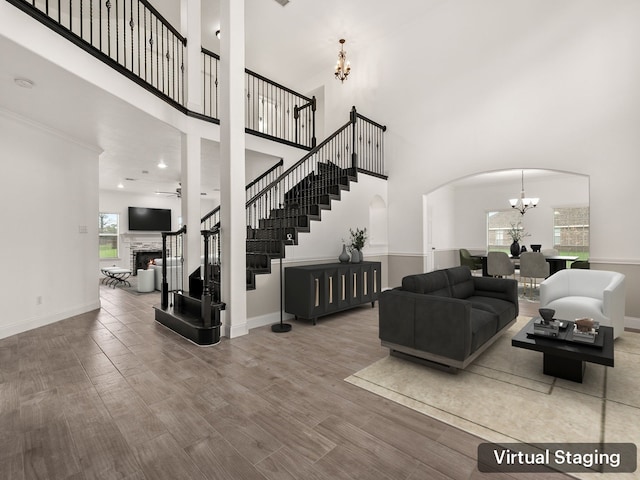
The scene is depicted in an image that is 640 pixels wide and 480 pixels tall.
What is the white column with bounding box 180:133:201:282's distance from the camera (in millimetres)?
5062

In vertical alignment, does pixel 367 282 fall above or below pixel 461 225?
below

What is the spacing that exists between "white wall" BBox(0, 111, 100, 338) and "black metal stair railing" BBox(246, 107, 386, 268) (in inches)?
115

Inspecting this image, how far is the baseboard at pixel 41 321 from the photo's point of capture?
13.6 feet

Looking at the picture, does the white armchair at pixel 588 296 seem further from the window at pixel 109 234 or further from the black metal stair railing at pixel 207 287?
the window at pixel 109 234

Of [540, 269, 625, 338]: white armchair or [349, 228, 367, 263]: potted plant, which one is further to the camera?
[349, 228, 367, 263]: potted plant

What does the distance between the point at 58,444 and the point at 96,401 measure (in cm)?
53

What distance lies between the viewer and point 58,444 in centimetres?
197

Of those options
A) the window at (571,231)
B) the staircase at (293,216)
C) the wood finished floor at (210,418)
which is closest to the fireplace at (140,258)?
the staircase at (293,216)

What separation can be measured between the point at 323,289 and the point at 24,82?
169 inches

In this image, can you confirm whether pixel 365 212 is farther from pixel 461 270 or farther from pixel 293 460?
pixel 293 460

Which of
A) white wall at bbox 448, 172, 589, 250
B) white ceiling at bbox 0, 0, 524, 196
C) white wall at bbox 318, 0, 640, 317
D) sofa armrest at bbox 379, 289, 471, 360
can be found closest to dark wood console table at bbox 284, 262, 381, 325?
sofa armrest at bbox 379, 289, 471, 360

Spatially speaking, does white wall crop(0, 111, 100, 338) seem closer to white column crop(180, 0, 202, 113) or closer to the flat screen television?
white column crop(180, 0, 202, 113)

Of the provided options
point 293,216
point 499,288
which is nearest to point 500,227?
point 499,288

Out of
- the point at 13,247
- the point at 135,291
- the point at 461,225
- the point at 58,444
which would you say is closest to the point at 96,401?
the point at 58,444
